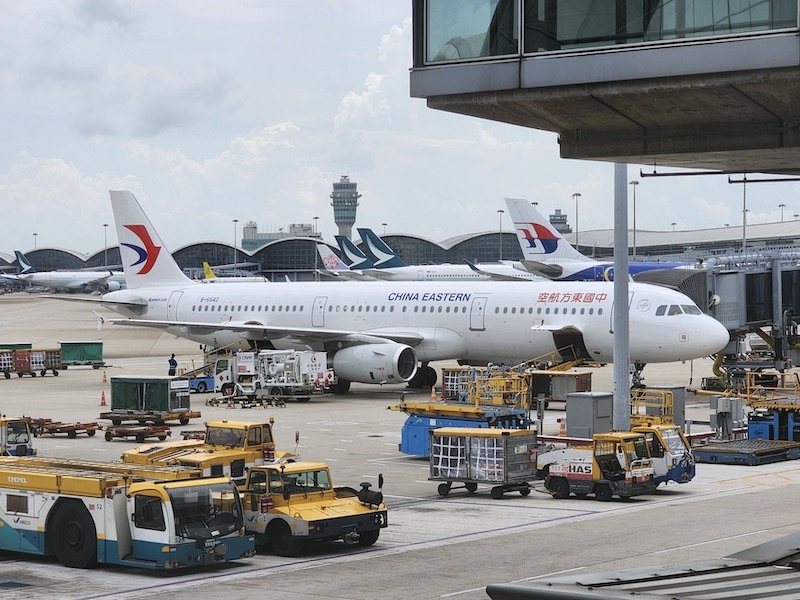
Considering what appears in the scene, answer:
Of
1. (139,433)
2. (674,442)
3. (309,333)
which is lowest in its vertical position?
(139,433)

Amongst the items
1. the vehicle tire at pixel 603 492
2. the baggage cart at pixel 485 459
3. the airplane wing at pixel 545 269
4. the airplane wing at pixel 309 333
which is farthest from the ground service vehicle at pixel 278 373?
the airplane wing at pixel 545 269

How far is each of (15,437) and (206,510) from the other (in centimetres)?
1186

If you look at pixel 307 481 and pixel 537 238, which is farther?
pixel 537 238

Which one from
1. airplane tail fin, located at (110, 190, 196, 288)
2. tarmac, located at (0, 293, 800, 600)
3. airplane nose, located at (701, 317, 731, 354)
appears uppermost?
airplane tail fin, located at (110, 190, 196, 288)

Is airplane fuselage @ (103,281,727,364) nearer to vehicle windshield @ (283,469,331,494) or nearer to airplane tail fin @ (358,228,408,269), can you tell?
vehicle windshield @ (283,469,331,494)

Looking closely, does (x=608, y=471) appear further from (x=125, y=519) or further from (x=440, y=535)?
(x=125, y=519)

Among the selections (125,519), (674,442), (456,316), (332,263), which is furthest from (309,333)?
(332,263)

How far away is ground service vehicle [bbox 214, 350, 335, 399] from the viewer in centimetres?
4931

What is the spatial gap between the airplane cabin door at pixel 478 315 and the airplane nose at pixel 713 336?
29.5 feet

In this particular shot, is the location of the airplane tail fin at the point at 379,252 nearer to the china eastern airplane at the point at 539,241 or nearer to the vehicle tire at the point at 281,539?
the china eastern airplane at the point at 539,241

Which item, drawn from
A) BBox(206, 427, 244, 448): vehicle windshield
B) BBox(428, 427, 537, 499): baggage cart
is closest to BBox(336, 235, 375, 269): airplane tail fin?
BBox(428, 427, 537, 499): baggage cart

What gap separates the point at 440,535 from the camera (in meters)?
23.8

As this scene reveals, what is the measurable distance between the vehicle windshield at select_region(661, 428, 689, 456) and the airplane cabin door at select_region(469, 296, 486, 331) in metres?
19.5

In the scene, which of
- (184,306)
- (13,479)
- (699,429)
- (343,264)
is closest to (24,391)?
(184,306)
